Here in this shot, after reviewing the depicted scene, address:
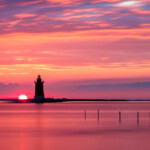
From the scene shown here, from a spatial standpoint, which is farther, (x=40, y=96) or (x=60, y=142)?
(x=40, y=96)

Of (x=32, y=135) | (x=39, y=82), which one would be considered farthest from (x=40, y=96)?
(x=32, y=135)

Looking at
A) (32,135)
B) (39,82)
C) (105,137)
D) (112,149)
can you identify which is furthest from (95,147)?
(39,82)

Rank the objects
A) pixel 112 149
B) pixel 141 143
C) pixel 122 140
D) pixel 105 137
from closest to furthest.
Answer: pixel 112 149 < pixel 141 143 < pixel 122 140 < pixel 105 137

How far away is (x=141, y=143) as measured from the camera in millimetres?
36125

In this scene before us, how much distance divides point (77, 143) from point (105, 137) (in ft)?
17.9

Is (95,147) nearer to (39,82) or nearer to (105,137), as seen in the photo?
(105,137)

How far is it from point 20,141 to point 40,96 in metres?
156

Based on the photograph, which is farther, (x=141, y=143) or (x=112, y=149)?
(x=141, y=143)

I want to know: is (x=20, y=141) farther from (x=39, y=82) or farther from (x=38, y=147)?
(x=39, y=82)

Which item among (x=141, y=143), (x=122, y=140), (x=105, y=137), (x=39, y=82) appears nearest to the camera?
(x=141, y=143)

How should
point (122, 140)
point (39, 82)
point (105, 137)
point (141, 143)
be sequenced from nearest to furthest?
point (141, 143), point (122, 140), point (105, 137), point (39, 82)

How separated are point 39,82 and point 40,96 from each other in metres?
10.8

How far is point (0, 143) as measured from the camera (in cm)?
3638

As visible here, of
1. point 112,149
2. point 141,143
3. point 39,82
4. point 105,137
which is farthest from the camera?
point 39,82
